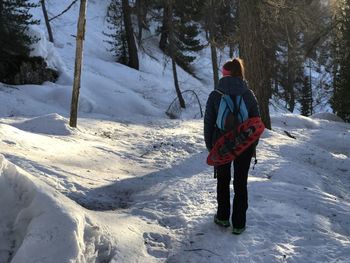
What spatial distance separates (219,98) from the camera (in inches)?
199

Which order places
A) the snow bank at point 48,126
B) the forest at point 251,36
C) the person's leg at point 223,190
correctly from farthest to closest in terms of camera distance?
1. the forest at point 251,36
2. the snow bank at point 48,126
3. the person's leg at point 223,190

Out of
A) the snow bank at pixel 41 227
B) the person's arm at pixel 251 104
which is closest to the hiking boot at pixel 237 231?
the person's arm at pixel 251 104

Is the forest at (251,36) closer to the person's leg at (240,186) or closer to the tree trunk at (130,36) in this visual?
the tree trunk at (130,36)

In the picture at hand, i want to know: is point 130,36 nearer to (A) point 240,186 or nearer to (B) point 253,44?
(B) point 253,44

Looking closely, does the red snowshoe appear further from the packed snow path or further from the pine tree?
the pine tree

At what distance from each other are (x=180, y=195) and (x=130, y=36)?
23183 mm

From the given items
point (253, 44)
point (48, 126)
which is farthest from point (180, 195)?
point (253, 44)

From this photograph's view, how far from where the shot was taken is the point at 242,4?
12250mm

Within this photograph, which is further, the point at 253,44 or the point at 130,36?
the point at 130,36

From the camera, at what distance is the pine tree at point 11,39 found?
Answer: 19.2 m

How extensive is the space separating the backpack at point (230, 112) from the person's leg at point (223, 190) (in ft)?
1.51

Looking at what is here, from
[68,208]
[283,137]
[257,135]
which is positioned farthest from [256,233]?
[283,137]

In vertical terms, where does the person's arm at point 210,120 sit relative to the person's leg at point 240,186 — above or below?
above

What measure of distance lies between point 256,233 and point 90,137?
18.2 feet
